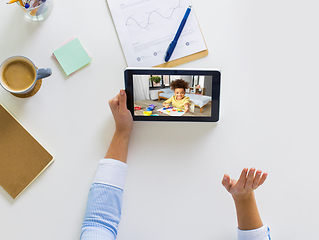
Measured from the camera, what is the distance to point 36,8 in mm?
704

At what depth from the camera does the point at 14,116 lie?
2.48 ft

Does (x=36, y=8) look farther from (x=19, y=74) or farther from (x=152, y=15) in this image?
(x=152, y=15)

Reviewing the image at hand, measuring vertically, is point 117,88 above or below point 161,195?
above

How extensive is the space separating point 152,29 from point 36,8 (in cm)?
35

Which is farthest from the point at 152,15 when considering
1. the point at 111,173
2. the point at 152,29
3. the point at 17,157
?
the point at 17,157

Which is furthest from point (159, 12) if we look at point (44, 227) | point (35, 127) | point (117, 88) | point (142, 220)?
point (44, 227)

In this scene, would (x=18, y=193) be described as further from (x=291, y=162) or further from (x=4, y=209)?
(x=291, y=162)

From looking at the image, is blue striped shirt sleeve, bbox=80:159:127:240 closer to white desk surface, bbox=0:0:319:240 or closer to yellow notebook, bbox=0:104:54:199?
white desk surface, bbox=0:0:319:240

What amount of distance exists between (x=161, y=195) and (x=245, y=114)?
374 mm

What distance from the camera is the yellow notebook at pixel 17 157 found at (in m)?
0.74

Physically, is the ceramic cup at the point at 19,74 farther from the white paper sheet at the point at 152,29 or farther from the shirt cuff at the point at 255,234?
the shirt cuff at the point at 255,234

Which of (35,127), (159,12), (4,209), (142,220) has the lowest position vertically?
(142,220)

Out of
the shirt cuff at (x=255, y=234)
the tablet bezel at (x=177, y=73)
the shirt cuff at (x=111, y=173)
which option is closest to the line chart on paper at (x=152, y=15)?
the tablet bezel at (x=177, y=73)

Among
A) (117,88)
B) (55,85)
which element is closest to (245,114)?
(117,88)
